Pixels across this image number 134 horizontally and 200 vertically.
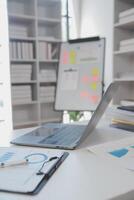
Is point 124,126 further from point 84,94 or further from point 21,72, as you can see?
point 21,72

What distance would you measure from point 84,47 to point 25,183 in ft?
5.29

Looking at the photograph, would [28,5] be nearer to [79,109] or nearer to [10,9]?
[10,9]

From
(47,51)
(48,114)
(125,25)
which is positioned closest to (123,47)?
(125,25)

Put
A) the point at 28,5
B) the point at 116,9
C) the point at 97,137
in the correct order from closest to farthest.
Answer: the point at 97,137
the point at 116,9
the point at 28,5

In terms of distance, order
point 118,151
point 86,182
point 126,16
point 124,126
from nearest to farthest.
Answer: point 86,182, point 118,151, point 124,126, point 126,16

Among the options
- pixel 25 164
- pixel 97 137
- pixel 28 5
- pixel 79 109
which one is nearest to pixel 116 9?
pixel 79 109

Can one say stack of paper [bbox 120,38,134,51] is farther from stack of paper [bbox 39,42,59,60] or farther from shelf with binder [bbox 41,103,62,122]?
shelf with binder [bbox 41,103,62,122]

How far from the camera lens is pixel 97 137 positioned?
0.99 metres

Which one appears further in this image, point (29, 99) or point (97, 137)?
point (29, 99)

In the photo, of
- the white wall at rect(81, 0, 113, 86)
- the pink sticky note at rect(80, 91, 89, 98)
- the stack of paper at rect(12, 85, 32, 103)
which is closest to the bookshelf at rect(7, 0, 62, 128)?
the stack of paper at rect(12, 85, 32, 103)

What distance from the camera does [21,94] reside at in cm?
323

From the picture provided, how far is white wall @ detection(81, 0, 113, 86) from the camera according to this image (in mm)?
3145

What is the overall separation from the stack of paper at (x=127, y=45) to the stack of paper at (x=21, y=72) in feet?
4.50

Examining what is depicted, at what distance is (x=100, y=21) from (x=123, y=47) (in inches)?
40.7
